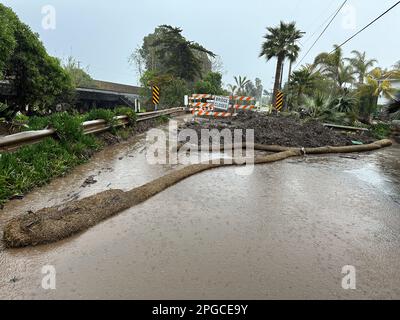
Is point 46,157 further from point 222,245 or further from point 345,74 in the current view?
point 345,74

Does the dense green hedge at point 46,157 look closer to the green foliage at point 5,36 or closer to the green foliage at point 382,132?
the green foliage at point 5,36

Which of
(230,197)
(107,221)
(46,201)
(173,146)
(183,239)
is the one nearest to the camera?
(183,239)

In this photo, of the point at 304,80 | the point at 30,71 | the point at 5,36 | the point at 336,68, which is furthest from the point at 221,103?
the point at 336,68

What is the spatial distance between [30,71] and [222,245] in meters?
9.54

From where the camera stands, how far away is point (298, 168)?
568 cm

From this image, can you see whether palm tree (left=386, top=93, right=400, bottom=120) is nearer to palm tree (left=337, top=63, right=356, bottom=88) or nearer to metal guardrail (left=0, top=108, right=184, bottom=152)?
metal guardrail (left=0, top=108, right=184, bottom=152)

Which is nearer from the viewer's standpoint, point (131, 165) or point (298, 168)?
point (131, 165)

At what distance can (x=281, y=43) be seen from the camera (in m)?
28.9

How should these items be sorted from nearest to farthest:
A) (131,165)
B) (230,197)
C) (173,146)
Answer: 1. (230,197)
2. (131,165)
3. (173,146)

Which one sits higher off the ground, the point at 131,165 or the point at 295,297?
the point at 131,165

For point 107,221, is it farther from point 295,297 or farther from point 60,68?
point 60,68

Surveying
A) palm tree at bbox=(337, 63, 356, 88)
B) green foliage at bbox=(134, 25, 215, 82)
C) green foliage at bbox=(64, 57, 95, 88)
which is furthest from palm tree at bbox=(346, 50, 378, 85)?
green foliage at bbox=(64, 57, 95, 88)
